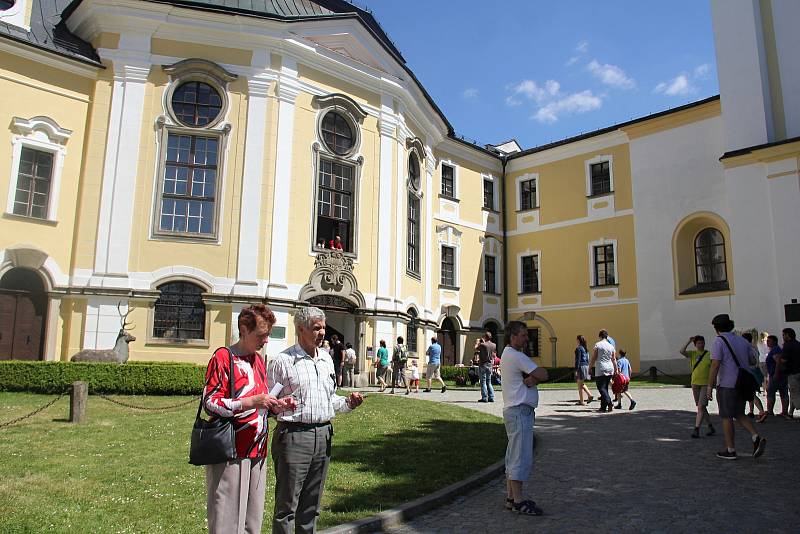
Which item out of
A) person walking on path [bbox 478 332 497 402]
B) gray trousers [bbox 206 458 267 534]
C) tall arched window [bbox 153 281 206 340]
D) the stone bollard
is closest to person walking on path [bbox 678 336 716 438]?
person walking on path [bbox 478 332 497 402]

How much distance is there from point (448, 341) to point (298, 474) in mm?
25548

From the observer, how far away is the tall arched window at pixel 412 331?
26094mm

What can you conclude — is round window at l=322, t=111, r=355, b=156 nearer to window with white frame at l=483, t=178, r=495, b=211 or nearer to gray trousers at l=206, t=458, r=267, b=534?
window with white frame at l=483, t=178, r=495, b=211

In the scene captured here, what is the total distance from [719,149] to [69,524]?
27.1m

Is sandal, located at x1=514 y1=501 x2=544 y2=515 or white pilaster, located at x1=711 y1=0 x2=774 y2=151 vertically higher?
white pilaster, located at x1=711 y1=0 x2=774 y2=151

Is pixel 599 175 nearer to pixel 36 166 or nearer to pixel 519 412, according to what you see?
pixel 36 166

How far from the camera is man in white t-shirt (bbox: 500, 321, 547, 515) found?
6410mm

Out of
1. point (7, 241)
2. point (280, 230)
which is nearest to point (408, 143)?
point (280, 230)

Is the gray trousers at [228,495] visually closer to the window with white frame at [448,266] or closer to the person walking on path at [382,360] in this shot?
the person walking on path at [382,360]

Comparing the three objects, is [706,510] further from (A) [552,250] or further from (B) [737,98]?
(A) [552,250]

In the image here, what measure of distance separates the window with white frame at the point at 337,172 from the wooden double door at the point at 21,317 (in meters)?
8.98

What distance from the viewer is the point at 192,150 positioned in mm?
21953

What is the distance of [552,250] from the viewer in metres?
31.7

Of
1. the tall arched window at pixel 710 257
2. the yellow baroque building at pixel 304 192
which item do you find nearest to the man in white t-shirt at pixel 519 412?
the yellow baroque building at pixel 304 192
